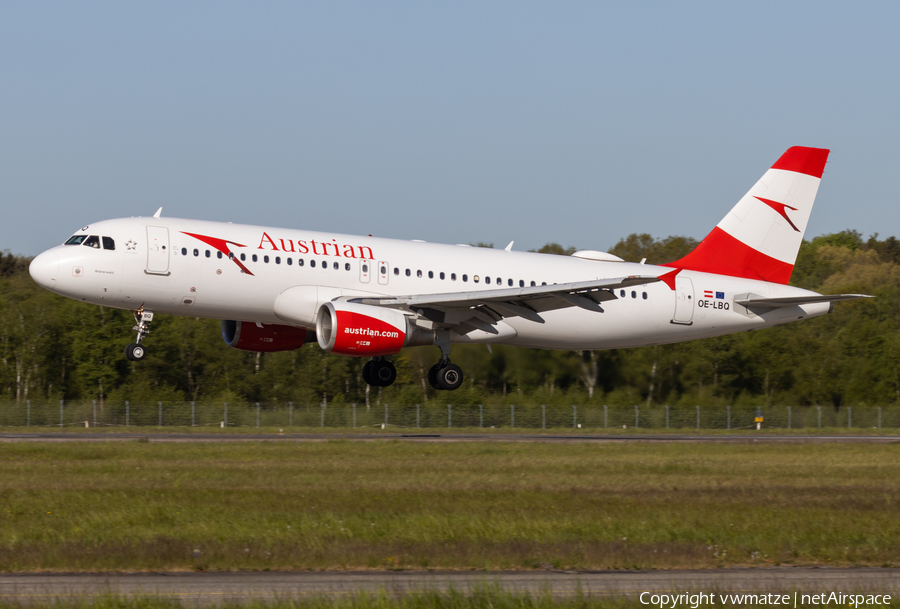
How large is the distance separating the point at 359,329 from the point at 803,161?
2007cm

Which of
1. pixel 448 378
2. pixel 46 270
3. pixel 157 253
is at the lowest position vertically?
pixel 448 378

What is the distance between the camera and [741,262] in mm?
40219

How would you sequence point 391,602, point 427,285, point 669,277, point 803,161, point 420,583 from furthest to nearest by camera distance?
point 803,161, point 427,285, point 669,277, point 420,583, point 391,602

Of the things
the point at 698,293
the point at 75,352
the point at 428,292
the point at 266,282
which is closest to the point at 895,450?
the point at 698,293

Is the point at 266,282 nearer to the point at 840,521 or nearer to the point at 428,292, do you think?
the point at 428,292

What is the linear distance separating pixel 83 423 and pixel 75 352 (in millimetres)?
16448

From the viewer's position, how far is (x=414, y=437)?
39.2 meters

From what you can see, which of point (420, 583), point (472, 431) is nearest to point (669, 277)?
point (472, 431)

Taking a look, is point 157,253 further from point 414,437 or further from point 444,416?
point 444,416

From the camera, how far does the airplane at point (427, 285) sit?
31172 millimetres

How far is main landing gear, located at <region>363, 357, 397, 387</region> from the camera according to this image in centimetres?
3681

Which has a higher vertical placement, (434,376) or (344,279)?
(344,279)

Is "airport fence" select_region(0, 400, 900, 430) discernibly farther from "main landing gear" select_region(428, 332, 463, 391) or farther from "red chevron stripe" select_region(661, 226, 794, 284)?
"main landing gear" select_region(428, 332, 463, 391)

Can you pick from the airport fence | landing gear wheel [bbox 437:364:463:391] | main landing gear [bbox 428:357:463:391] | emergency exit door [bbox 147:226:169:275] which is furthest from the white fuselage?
the airport fence
